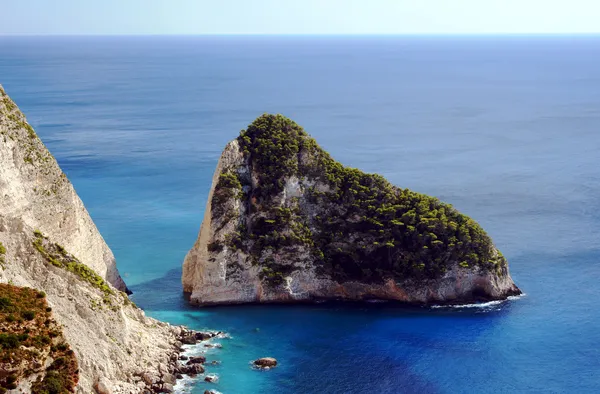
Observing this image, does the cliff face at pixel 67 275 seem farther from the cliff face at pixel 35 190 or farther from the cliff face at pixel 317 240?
the cliff face at pixel 317 240

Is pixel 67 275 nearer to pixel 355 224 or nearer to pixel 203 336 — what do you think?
pixel 203 336

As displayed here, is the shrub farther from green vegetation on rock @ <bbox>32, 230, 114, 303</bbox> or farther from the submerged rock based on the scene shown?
green vegetation on rock @ <bbox>32, 230, 114, 303</bbox>

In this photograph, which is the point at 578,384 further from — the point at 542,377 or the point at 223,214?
the point at 223,214

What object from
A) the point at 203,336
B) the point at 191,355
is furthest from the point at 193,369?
the point at 203,336

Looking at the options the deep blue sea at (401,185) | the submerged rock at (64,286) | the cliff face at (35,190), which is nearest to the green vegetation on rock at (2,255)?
the submerged rock at (64,286)

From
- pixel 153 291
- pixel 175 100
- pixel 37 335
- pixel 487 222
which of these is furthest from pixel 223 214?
pixel 175 100

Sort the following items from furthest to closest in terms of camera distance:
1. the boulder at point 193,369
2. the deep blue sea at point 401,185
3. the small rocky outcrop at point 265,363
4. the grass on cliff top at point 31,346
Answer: the deep blue sea at point 401,185 → the small rocky outcrop at point 265,363 → the boulder at point 193,369 → the grass on cliff top at point 31,346

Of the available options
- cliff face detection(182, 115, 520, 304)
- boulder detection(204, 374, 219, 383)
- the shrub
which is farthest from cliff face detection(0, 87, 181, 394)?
cliff face detection(182, 115, 520, 304)
